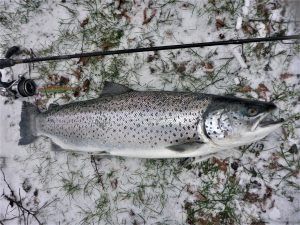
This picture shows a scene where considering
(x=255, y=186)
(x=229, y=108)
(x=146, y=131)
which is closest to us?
(x=229, y=108)

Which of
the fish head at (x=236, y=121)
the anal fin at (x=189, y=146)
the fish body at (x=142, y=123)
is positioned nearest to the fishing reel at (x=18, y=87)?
the fish body at (x=142, y=123)

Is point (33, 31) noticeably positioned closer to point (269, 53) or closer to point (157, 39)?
point (157, 39)

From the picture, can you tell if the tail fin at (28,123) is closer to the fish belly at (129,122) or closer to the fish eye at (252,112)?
the fish belly at (129,122)

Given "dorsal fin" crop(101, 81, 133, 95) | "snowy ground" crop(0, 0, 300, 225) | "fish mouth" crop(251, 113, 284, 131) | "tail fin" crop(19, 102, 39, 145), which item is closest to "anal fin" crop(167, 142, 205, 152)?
"fish mouth" crop(251, 113, 284, 131)

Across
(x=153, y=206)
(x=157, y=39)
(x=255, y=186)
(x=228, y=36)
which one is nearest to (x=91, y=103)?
(x=157, y=39)

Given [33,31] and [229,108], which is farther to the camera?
[33,31]

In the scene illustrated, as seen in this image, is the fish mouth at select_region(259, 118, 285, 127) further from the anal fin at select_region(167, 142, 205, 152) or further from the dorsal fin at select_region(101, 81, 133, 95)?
the dorsal fin at select_region(101, 81, 133, 95)
